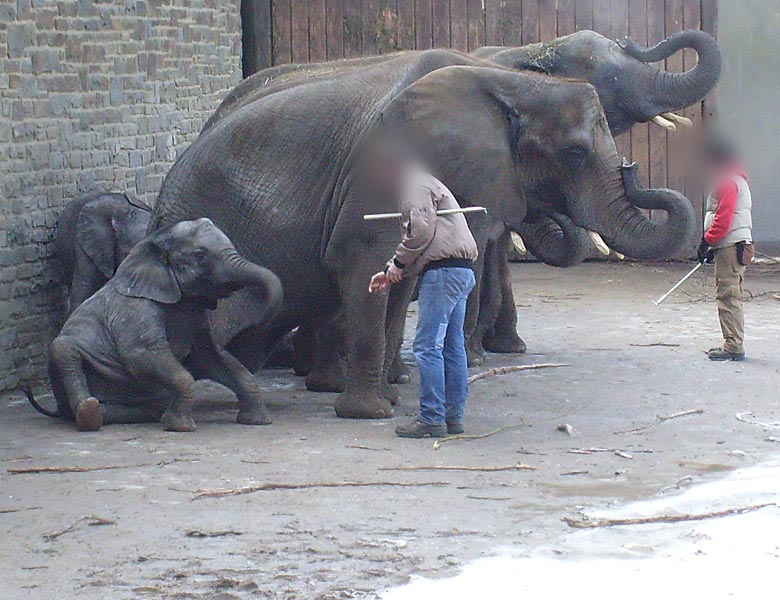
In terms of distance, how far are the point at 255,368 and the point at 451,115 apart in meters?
2.17

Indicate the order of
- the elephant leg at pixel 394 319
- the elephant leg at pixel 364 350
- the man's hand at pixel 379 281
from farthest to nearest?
the elephant leg at pixel 394 319 < the elephant leg at pixel 364 350 < the man's hand at pixel 379 281

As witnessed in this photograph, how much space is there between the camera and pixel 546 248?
36.7 ft

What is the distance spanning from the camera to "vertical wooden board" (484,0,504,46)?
55.2 ft

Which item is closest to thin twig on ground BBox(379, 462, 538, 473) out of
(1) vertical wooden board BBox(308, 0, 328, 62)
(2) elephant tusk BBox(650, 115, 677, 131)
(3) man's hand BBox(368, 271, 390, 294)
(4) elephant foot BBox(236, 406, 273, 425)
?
(3) man's hand BBox(368, 271, 390, 294)

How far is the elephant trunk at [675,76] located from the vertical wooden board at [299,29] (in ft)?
16.8

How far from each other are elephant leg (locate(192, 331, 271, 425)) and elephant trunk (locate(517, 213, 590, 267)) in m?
2.61

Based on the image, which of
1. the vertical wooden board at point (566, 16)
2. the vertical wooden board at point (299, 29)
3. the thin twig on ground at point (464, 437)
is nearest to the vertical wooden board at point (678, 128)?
the vertical wooden board at point (566, 16)

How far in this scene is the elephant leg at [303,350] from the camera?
36.1 ft

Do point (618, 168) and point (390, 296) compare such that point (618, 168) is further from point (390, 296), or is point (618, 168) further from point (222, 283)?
point (222, 283)

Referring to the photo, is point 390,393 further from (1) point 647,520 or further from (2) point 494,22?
(2) point 494,22

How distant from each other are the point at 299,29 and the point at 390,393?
301 inches

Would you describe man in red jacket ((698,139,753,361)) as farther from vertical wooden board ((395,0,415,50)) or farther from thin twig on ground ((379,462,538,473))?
vertical wooden board ((395,0,415,50))

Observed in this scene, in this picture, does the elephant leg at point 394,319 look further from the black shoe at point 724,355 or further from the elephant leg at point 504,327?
the black shoe at point 724,355

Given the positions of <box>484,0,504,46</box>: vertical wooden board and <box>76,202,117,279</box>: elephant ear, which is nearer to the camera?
<box>76,202,117,279</box>: elephant ear
